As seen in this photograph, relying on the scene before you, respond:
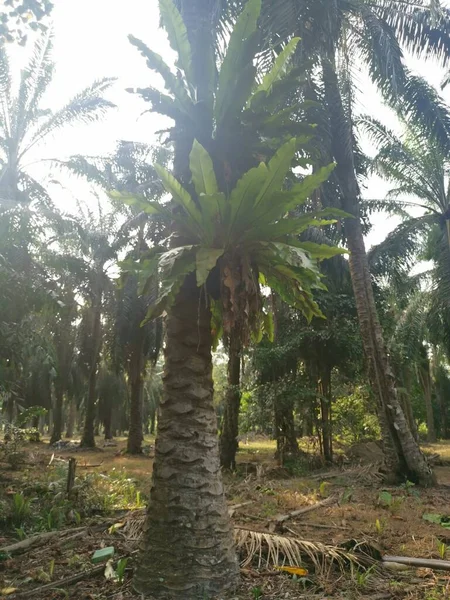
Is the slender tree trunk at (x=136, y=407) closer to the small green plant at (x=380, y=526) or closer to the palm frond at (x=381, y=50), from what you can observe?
the palm frond at (x=381, y=50)

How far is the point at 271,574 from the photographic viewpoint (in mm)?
3871

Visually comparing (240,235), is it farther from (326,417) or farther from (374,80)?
(326,417)

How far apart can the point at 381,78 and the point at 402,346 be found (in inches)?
368

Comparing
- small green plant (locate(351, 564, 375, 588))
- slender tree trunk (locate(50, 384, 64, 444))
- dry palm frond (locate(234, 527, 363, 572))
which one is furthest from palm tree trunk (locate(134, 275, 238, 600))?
slender tree trunk (locate(50, 384, 64, 444))

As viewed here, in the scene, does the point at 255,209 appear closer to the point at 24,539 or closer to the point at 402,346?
the point at 24,539

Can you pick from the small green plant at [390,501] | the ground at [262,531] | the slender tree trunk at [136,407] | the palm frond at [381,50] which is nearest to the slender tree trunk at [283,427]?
the ground at [262,531]

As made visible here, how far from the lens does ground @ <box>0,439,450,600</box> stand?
3.66 m

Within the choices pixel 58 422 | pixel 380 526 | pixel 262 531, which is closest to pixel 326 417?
pixel 380 526

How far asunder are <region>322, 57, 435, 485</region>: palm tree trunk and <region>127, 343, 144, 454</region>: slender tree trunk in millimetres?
10720

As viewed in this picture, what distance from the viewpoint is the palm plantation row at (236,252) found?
3.77 meters

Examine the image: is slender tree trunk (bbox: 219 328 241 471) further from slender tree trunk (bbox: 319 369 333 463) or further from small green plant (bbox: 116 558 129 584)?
small green plant (bbox: 116 558 129 584)

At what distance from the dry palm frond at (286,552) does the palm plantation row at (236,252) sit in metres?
0.52

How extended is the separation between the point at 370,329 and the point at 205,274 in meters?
7.37

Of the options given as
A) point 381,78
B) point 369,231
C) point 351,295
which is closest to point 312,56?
point 381,78
